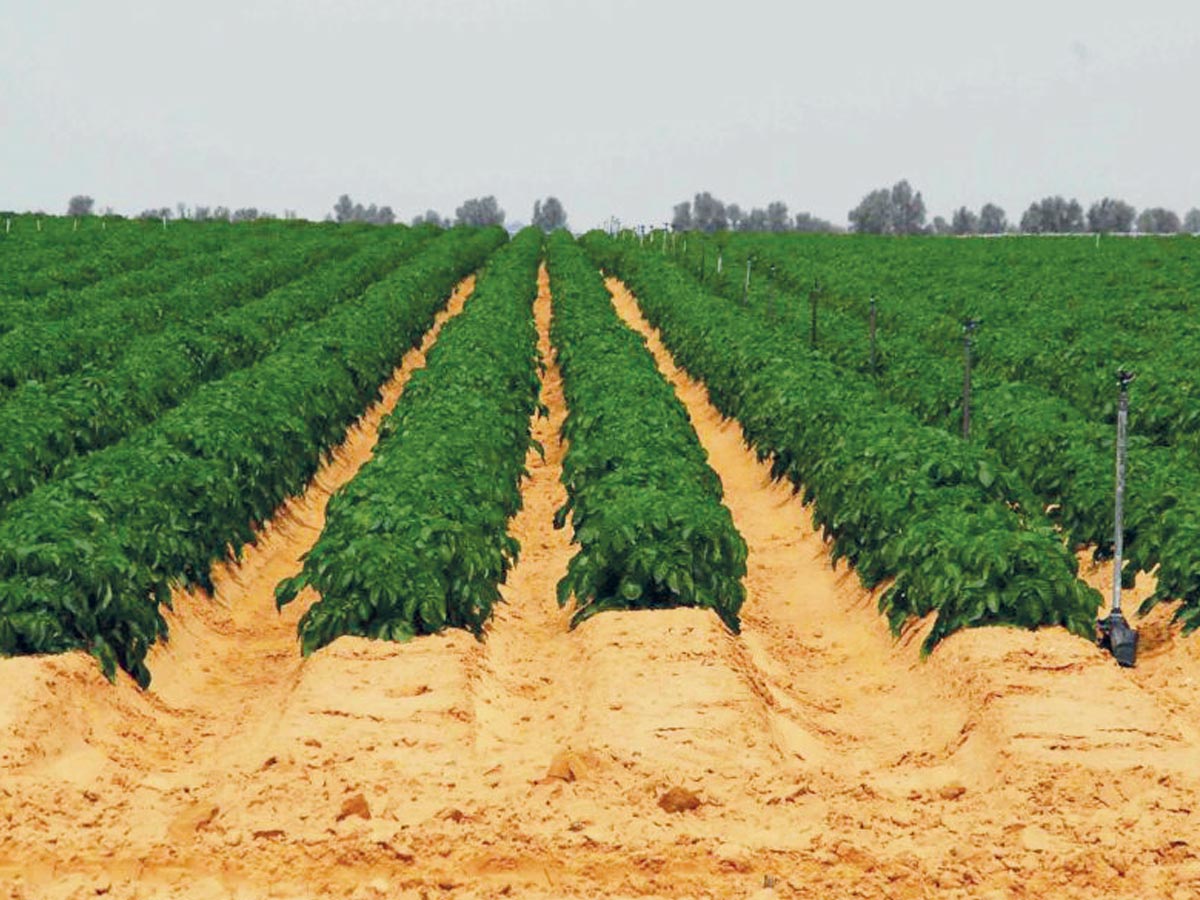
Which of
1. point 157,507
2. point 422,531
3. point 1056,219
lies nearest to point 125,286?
point 157,507

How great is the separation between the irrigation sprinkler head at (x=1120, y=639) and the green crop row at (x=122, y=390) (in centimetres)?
988

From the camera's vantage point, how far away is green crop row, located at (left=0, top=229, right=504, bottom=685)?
10.3 metres

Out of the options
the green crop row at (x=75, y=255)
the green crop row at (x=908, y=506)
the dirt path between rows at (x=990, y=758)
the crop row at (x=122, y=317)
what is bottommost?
the dirt path between rows at (x=990, y=758)

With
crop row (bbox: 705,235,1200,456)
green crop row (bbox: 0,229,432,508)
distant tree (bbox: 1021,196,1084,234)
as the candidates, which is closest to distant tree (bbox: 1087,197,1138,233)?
distant tree (bbox: 1021,196,1084,234)

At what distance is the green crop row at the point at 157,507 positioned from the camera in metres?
10.3

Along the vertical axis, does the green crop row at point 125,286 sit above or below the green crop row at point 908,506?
above

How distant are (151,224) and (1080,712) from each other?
9234 centimetres

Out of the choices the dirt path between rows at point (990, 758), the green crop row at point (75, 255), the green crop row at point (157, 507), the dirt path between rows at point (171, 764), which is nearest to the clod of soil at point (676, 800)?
the dirt path between rows at point (990, 758)

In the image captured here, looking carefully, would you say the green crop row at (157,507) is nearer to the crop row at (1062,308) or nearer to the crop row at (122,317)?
the crop row at (122,317)

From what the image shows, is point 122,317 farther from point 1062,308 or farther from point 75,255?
point 75,255

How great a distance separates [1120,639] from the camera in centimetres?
1115

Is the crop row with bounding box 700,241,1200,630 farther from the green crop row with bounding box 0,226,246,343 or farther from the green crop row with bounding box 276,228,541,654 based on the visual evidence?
the green crop row with bounding box 0,226,246,343

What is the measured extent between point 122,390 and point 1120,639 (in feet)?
44.6

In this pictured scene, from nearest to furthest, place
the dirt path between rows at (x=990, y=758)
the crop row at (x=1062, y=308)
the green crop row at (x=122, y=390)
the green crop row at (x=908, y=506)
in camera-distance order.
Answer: the dirt path between rows at (x=990, y=758), the green crop row at (x=908, y=506), the green crop row at (x=122, y=390), the crop row at (x=1062, y=308)
